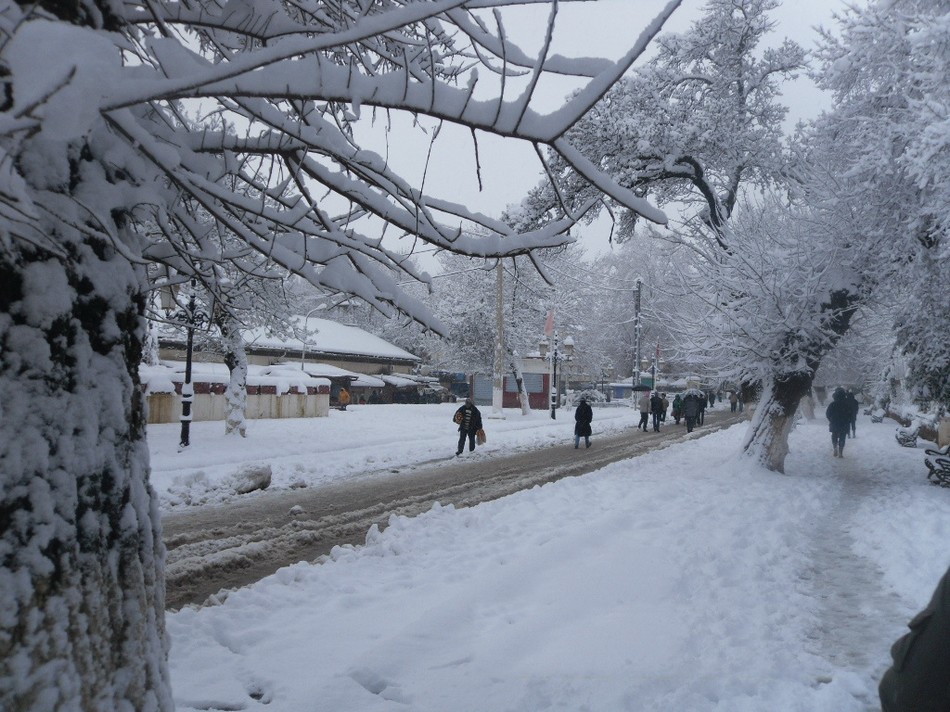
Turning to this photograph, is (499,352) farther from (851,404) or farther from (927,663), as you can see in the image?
(927,663)

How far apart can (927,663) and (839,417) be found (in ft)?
56.9

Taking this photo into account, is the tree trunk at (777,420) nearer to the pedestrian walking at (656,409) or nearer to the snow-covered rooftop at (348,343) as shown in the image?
the pedestrian walking at (656,409)

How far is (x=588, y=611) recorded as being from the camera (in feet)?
16.5

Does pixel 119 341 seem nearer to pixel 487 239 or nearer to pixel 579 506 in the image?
pixel 487 239

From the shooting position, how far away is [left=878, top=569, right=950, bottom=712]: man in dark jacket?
1987 mm

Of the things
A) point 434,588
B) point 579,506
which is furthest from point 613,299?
point 434,588

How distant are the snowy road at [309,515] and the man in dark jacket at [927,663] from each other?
504 centimetres

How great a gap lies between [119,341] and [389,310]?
1.15 metres

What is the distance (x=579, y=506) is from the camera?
357 inches

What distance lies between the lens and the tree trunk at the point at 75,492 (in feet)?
6.02

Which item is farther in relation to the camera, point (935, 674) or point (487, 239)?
point (487, 239)

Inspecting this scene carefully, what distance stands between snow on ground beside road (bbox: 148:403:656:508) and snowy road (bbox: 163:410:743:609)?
34.0 inches

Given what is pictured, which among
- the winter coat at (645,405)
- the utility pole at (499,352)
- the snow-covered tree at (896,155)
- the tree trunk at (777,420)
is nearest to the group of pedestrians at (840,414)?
the snow-covered tree at (896,155)

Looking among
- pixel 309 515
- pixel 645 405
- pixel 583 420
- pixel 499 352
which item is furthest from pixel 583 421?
pixel 309 515
